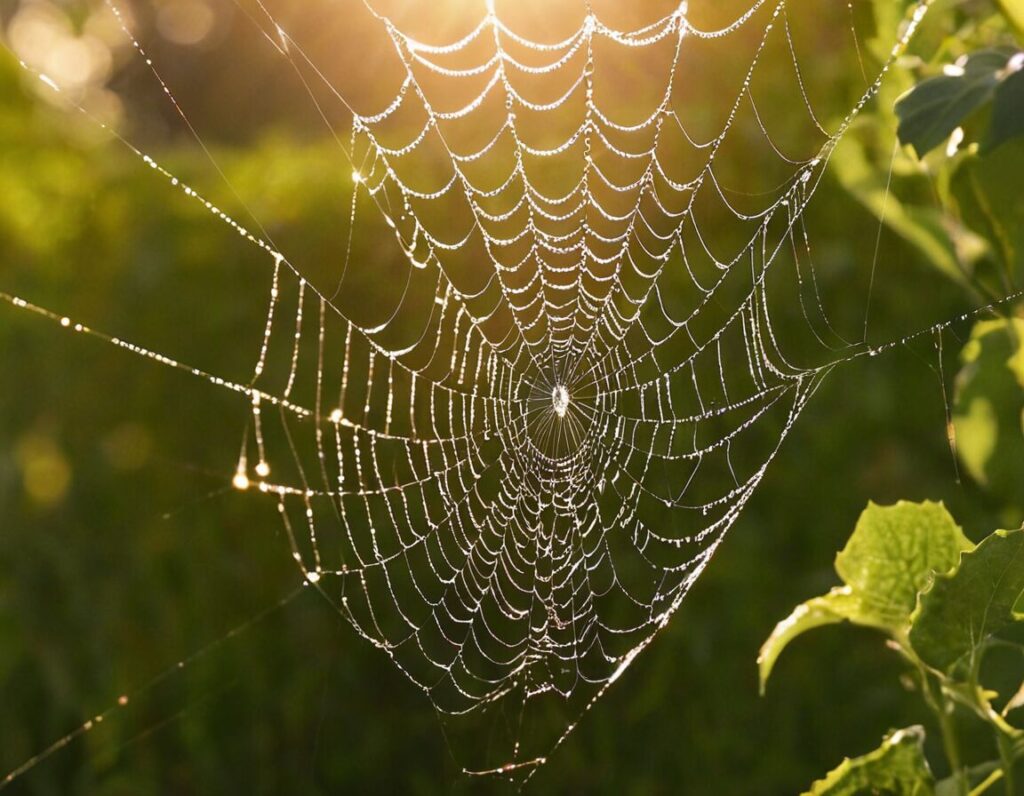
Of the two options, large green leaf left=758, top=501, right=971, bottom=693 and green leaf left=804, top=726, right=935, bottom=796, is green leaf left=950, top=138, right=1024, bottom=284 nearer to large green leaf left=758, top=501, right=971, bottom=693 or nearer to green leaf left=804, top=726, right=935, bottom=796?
large green leaf left=758, top=501, right=971, bottom=693

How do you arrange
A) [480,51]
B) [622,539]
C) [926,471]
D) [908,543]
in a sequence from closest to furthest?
[908,543]
[926,471]
[622,539]
[480,51]

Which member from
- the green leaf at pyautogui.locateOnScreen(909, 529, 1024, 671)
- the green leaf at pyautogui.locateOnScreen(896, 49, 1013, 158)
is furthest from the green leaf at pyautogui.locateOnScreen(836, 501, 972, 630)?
the green leaf at pyautogui.locateOnScreen(896, 49, 1013, 158)

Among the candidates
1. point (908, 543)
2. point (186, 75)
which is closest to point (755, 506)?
point (908, 543)

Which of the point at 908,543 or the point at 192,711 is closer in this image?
the point at 908,543

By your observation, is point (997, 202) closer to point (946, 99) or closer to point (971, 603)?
point (946, 99)

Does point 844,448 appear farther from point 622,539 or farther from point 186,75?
point 186,75

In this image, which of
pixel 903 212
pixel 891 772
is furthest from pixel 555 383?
pixel 891 772
